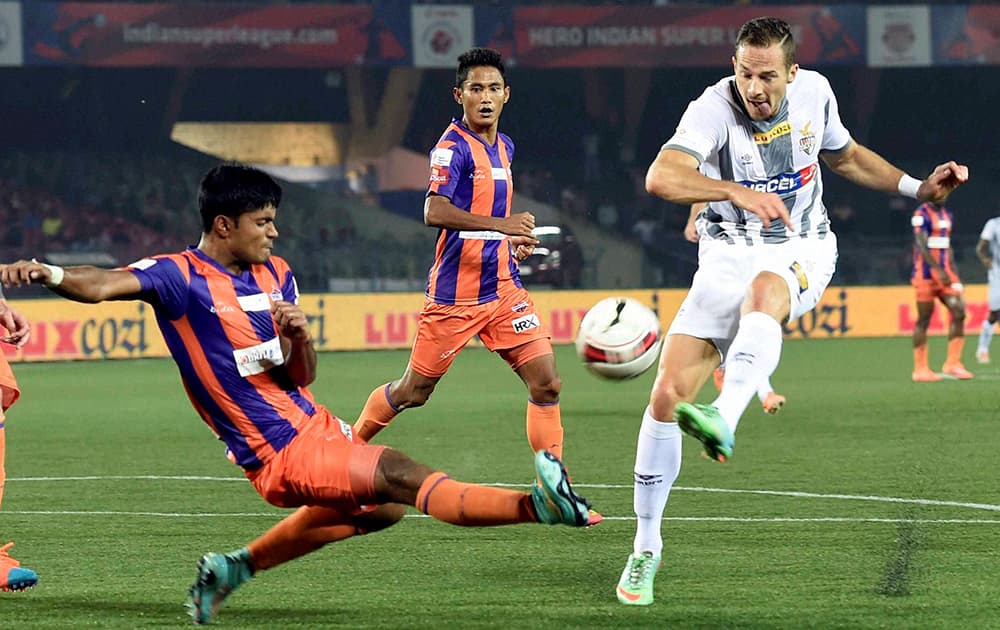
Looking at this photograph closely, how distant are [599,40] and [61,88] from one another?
11086mm

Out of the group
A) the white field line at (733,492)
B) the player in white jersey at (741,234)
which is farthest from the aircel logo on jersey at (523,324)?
the player in white jersey at (741,234)

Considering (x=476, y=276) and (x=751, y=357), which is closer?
(x=751, y=357)

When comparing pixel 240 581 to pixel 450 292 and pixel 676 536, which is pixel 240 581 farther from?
pixel 450 292

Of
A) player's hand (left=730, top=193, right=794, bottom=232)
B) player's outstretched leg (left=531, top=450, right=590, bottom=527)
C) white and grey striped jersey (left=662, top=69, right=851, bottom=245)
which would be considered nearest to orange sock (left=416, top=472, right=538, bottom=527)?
player's outstretched leg (left=531, top=450, right=590, bottom=527)

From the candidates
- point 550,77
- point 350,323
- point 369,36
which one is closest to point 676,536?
point 350,323

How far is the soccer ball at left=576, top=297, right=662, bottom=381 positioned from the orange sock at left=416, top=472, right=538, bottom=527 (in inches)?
65.4

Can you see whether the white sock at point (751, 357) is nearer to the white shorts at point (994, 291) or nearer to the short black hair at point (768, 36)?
the short black hair at point (768, 36)

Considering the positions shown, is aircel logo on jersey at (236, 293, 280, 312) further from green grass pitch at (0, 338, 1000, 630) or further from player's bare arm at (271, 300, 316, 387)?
Result: green grass pitch at (0, 338, 1000, 630)

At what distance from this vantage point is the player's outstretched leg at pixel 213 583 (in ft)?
16.1

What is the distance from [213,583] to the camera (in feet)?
16.2

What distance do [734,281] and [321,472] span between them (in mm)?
1731

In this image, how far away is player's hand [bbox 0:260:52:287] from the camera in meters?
4.28

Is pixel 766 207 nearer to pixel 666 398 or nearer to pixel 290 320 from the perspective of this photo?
pixel 666 398

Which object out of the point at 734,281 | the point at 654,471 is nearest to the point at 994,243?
the point at 734,281
